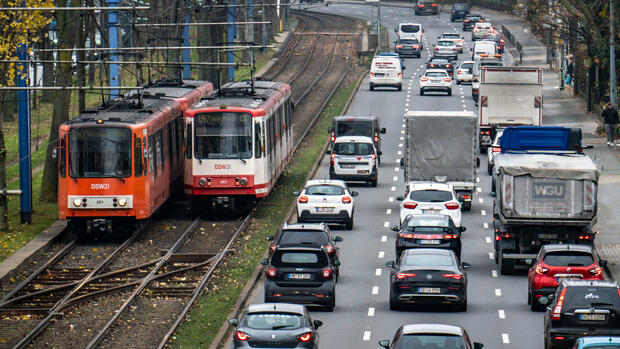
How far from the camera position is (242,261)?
35.6 meters

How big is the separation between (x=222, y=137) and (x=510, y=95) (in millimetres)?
17914

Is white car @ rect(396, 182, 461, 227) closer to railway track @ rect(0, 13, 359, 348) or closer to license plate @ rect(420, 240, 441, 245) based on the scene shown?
license plate @ rect(420, 240, 441, 245)

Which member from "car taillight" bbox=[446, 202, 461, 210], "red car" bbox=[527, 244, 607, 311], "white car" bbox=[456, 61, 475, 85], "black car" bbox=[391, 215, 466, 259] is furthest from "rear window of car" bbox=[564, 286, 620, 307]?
"white car" bbox=[456, 61, 475, 85]

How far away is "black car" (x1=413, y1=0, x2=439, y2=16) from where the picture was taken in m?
135

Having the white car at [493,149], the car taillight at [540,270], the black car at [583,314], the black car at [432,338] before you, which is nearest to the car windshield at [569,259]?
the car taillight at [540,270]

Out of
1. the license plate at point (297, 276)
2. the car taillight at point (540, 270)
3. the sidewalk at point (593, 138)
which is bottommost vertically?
the sidewalk at point (593, 138)

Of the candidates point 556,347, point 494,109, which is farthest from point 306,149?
point 556,347

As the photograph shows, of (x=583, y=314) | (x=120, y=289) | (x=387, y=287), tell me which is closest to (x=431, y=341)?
(x=583, y=314)

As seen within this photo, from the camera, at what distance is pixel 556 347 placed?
2389 cm

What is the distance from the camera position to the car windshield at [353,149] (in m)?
48.2

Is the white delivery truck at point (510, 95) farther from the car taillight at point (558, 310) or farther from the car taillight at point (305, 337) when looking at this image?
the car taillight at point (305, 337)

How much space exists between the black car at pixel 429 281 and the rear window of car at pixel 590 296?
4.84m

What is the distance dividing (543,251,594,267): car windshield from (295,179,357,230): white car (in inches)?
456

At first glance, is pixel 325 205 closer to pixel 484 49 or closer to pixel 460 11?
pixel 484 49
